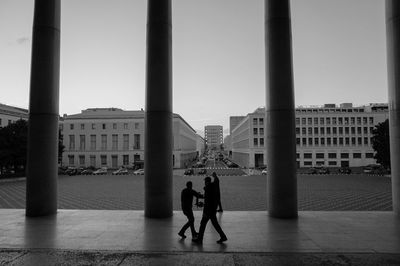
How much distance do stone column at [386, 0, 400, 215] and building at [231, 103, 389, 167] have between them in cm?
7607

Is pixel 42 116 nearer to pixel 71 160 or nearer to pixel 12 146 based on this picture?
pixel 12 146

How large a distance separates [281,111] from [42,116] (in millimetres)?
10190

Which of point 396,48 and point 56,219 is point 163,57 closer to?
point 56,219

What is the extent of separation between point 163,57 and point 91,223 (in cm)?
717

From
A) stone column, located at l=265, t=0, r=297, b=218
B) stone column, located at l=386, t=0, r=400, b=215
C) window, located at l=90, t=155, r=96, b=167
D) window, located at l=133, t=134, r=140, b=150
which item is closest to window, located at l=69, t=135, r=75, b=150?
window, located at l=90, t=155, r=96, b=167

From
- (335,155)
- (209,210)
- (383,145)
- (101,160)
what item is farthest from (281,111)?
(101,160)

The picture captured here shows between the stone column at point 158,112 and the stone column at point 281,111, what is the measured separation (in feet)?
14.3

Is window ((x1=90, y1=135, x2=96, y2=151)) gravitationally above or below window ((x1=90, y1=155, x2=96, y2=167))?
above

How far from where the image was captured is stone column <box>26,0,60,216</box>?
46.5 feet

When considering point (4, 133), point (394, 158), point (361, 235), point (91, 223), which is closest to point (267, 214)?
point (361, 235)

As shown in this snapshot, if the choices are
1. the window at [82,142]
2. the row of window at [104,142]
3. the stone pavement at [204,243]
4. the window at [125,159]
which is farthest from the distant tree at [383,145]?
the window at [82,142]

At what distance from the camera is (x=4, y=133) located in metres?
52.3

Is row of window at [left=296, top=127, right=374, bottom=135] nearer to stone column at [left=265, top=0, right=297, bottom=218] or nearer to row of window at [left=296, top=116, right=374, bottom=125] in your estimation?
row of window at [left=296, top=116, right=374, bottom=125]

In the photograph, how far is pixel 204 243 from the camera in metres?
9.40
